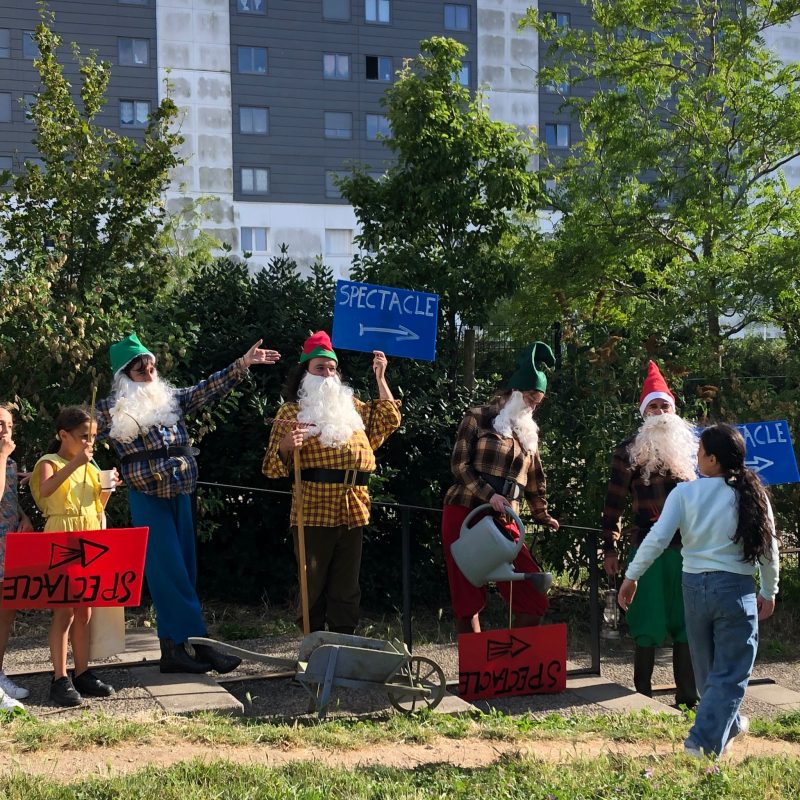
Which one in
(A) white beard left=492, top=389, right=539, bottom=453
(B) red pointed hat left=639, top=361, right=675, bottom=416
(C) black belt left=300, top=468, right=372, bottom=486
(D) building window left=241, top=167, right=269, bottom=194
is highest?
(D) building window left=241, top=167, right=269, bottom=194

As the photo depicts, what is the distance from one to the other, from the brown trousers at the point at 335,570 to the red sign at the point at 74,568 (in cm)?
102

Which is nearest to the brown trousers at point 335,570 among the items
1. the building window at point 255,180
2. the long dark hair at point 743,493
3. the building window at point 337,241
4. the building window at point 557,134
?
the long dark hair at point 743,493

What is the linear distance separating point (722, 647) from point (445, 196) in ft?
20.1

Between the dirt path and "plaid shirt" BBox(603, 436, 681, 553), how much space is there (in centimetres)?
140

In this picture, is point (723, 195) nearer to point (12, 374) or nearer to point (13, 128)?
point (12, 374)

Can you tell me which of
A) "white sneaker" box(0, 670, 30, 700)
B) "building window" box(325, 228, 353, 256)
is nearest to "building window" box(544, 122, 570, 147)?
"building window" box(325, 228, 353, 256)

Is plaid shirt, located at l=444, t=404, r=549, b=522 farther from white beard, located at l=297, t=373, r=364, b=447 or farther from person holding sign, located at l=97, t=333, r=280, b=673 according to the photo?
person holding sign, located at l=97, t=333, r=280, b=673

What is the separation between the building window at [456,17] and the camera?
138 ft

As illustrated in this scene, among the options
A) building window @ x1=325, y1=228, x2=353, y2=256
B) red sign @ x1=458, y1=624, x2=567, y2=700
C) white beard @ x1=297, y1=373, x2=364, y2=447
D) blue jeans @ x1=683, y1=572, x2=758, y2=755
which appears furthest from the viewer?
building window @ x1=325, y1=228, x2=353, y2=256

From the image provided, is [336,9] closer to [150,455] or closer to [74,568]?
[150,455]

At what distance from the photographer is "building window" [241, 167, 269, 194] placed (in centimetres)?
4078

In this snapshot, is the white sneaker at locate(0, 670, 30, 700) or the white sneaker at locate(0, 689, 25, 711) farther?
the white sneaker at locate(0, 670, 30, 700)

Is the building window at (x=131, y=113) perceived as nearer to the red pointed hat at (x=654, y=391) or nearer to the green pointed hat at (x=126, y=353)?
the green pointed hat at (x=126, y=353)

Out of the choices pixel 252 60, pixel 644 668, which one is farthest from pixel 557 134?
pixel 644 668
